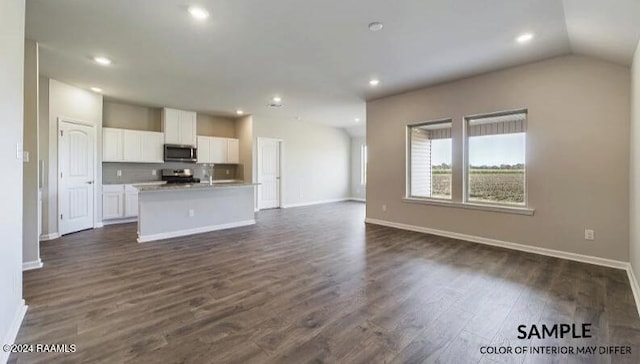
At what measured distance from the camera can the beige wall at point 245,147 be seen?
26.1 feet

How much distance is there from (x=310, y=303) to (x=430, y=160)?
157 inches

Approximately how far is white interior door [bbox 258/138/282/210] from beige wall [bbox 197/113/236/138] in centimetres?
108

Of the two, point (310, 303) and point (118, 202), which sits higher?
point (118, 202)

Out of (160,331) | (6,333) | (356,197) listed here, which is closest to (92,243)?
(6,333)

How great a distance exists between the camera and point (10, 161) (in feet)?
6.36

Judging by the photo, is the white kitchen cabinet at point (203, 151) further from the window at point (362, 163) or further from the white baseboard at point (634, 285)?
the white baseboard at point (634, 285)

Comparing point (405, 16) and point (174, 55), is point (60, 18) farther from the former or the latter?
point (405, 16)

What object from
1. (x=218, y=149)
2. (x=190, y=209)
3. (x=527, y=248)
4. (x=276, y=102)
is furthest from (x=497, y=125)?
(x=218, y=149)

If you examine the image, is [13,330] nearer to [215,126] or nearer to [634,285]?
[634,285]

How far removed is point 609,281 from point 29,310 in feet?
18.0

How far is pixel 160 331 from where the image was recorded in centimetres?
207

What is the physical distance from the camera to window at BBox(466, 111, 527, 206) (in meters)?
4.32

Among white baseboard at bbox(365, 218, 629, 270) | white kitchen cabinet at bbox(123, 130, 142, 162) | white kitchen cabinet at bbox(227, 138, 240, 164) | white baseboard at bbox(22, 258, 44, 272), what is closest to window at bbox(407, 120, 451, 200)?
white baseboard at bbox(365, 218, 629, 270)

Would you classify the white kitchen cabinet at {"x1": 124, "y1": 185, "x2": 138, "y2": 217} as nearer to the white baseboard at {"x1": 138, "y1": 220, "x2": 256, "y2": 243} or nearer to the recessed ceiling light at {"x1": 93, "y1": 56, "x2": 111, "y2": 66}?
the white baseboard at {"x1": 138, "y1": 220, "x2": 256, "y2": 243}
